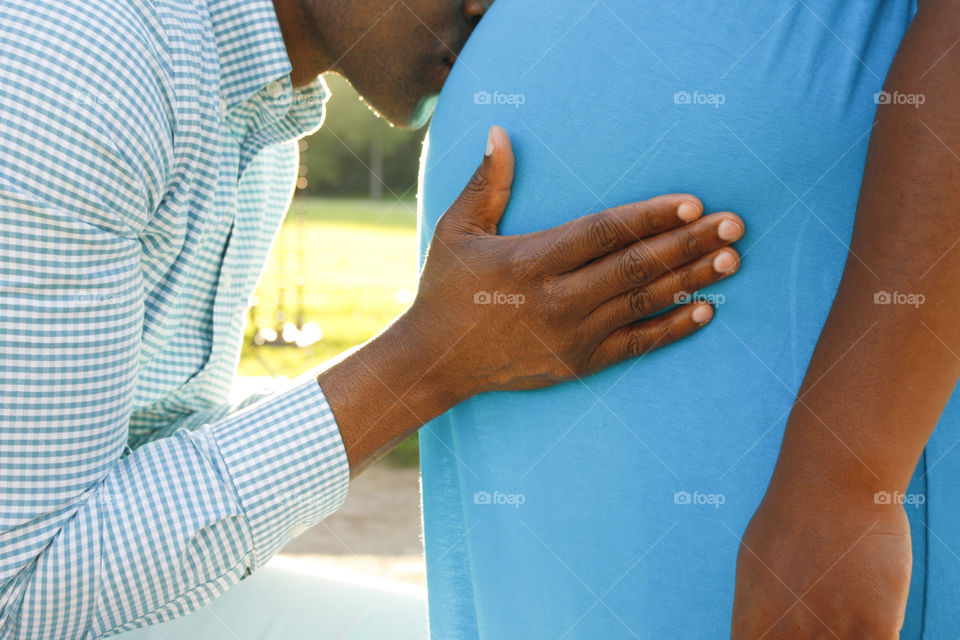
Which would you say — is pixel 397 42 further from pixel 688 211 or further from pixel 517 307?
pixel 688 211

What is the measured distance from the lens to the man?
117cm

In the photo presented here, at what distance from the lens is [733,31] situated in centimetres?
106

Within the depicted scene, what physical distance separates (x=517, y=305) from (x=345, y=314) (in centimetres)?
1000

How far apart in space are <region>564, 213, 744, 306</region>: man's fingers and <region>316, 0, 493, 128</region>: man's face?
95 cm

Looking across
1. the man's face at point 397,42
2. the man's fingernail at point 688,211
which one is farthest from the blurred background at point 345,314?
the man's fingernail at point 688,211

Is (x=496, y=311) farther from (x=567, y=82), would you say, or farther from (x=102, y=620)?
(x=102, y=620)

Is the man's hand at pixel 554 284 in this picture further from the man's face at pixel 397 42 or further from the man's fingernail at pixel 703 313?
the man's face at pixel 397 42

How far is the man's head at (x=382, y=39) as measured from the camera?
1843 mm

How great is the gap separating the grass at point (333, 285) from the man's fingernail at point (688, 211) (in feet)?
5.02

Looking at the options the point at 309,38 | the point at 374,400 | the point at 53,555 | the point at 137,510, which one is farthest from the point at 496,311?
the point at 309,38

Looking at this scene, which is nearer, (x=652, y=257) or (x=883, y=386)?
(x=883, y=386)

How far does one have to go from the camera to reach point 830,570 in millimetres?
821

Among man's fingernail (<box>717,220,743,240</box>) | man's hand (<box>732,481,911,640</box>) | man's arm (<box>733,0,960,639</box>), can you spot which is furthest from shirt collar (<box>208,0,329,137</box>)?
man's hand (<box>732,481,911,640</box>)

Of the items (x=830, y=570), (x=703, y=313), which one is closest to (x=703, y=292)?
(x=703, y=313)
